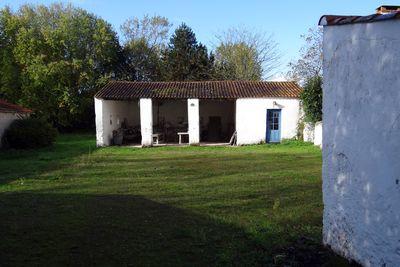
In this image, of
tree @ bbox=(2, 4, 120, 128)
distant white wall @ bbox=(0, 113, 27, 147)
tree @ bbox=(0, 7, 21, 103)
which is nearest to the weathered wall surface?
distant white wall @ bbox=(0, 113, 27, 147)

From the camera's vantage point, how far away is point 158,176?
501 inches

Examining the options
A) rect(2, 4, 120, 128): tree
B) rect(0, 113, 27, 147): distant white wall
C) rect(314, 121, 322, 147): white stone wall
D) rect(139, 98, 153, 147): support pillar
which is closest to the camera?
rect(314, 121, 322, 147): white stone wall

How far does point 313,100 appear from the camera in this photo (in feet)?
74.6

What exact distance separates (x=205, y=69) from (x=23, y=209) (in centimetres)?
3156

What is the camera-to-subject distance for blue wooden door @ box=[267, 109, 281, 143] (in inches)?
963

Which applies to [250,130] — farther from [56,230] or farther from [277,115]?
[56,230]

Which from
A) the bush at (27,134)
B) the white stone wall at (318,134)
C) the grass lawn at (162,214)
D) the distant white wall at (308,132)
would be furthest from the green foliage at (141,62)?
the grass lawn at (162,214)

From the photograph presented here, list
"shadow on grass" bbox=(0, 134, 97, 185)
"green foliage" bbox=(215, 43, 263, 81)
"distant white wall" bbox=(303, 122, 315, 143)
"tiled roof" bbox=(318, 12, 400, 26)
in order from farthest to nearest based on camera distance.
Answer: "green foliage" bbox=(215, 43, 263, 81) → "distant white wall" bbox=(303, 122, 315, 143) → "shadow on grass" bbox=(0, 134, 97, 185) → "tiled roof" bbox=(318, 12, 400, 26)

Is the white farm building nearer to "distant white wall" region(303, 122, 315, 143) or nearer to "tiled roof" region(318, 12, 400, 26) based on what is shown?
"distant white wall" region(303, 122, 315, 143)

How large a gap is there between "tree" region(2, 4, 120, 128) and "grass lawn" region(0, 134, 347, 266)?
70.4 feet

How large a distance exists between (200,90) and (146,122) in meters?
3.72

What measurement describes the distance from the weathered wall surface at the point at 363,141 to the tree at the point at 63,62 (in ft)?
106

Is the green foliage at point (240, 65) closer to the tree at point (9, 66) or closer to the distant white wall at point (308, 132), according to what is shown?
the distant white wall at point (308, 132)

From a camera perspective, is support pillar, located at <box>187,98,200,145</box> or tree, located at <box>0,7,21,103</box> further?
tree, located at <box>0,7,21,103</box>
